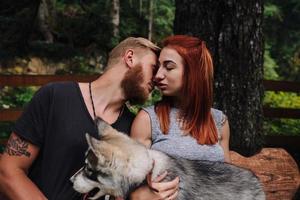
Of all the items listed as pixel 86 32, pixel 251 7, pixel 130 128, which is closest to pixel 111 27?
pixel 86 32

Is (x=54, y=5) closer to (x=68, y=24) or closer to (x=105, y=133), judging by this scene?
(x=68, y=24)

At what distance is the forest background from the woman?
584 centimetres

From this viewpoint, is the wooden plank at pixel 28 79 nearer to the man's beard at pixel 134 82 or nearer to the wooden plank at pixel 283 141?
the wooden plank at pixel 283 141

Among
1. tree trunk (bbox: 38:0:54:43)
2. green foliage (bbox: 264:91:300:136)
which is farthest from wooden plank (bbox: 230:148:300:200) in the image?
tree trunk (bbox: 38:0:54:43)

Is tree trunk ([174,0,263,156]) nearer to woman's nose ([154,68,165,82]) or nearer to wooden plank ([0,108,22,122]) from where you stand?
woman's nose ([154,68,165,82])

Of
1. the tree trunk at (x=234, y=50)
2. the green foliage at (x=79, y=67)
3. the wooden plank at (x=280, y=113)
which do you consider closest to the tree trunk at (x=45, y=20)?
the green foliage at (x=79, y=67)

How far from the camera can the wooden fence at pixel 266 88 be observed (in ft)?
23.0

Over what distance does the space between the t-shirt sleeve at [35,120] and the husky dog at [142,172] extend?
0.33 metres

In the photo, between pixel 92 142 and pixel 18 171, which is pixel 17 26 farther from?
pixel 92 142

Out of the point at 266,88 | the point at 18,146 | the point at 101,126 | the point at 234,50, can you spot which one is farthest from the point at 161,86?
the point at 266,88

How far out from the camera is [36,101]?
111 inches

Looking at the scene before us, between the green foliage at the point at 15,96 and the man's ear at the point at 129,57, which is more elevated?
the man's ear at the point at 129,57

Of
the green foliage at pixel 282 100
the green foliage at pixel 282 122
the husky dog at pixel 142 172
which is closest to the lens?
the husky dog at pixel 142 172

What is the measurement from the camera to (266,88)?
26.1ft
